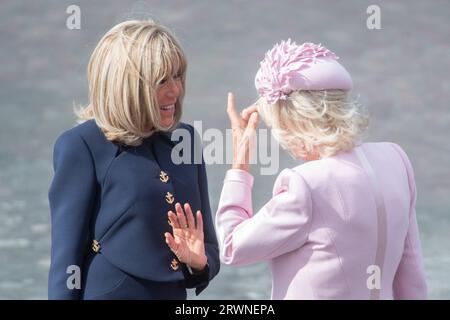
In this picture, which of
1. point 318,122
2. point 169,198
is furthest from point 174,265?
point 318,122

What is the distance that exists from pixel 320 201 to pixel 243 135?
30cm

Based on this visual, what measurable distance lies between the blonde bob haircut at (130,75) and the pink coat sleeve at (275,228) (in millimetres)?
389

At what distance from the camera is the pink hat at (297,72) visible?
2.51 meters

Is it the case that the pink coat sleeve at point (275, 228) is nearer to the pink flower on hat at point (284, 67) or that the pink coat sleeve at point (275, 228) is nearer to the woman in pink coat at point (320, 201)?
the woman in pink coat at point (320, 201)

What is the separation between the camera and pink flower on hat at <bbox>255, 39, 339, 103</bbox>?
253cm

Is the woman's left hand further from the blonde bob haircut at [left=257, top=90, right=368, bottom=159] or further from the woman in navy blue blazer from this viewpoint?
the blonde bob haircut at [left=257, top=90, right=368, bottom=159]

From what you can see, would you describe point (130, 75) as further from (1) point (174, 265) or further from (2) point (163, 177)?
(1) point (174, 265)

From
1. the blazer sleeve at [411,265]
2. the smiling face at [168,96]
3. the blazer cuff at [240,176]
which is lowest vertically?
the blazer sleeve at [411,265]

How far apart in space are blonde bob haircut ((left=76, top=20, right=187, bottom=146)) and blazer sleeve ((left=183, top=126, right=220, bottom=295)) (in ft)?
0.86

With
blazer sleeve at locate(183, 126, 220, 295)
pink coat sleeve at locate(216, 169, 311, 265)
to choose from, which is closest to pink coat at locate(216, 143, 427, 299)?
pink coat sleeve at locate(216, 169, 311, 265)

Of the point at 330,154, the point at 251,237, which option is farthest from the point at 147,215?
the point at 330,154

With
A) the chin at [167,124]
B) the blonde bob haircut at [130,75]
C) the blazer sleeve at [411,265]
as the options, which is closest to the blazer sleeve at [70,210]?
the blonde bob haircut at [130,75]

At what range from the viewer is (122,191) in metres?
2.67

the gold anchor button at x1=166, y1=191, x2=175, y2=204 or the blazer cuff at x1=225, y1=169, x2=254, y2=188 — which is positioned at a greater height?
the blazer cuff at x1=225, y1=169, x2=254, y2=188
